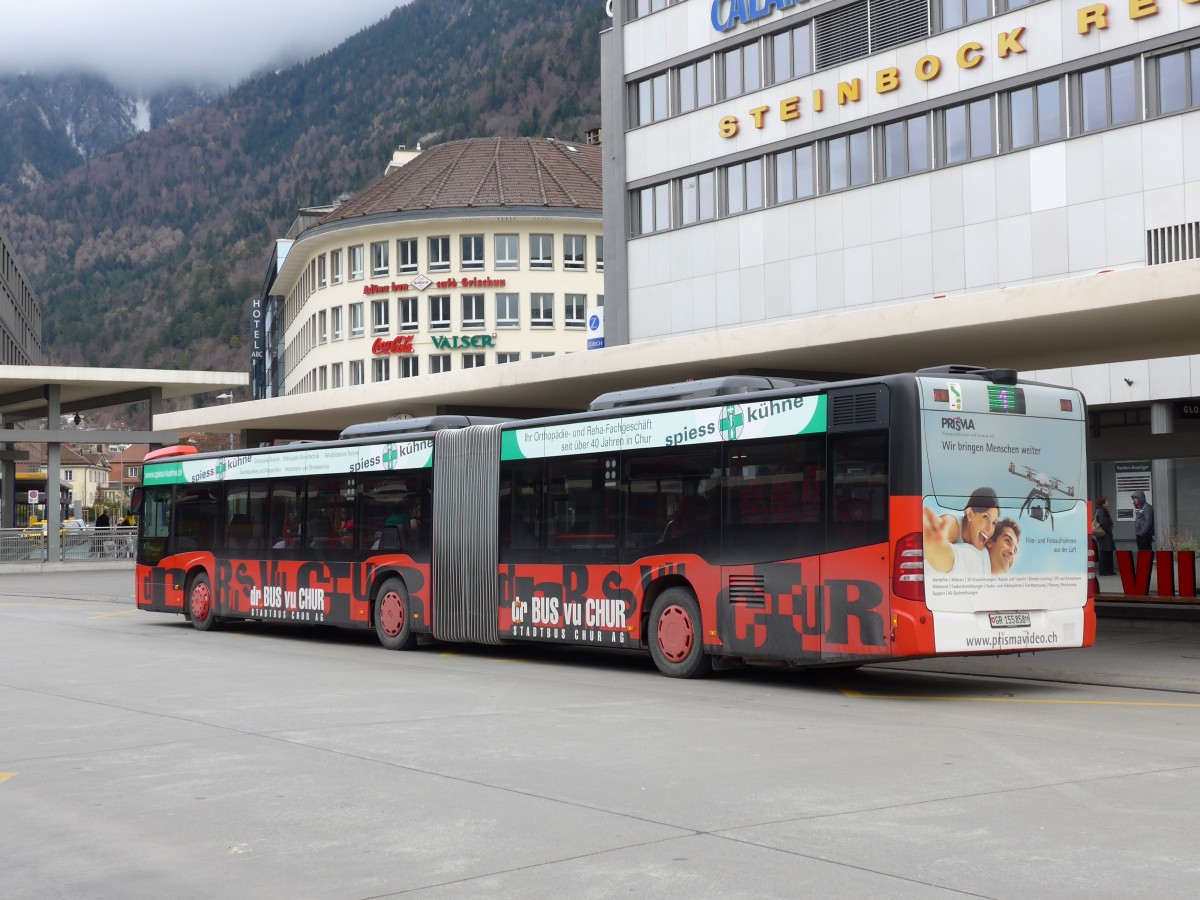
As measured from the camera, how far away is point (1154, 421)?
38594 mm

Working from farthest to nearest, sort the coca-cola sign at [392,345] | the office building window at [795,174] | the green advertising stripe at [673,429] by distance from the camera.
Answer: the coca-cola sign at [392,345]
the office building window at [795,174]
the green advertising stripe at [673,429]

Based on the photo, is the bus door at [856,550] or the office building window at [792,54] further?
the office building window at [792,54]

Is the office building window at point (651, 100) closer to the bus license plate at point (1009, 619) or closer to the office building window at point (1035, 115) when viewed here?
the office building window at point (1035, 115)

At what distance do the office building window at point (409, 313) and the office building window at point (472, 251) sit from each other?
3337 millimetres

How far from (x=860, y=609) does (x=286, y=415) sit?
78.3 ft

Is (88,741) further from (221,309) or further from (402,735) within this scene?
(221,309)

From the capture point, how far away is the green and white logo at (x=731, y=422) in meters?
14.9

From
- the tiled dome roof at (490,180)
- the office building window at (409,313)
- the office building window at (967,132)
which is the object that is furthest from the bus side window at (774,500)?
the office building window at (409,313)

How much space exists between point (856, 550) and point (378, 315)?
7137 centimetres

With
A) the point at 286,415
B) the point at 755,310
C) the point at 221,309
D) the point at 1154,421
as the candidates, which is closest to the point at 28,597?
the point at 286,415

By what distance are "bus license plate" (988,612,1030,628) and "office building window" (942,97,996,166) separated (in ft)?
81.5

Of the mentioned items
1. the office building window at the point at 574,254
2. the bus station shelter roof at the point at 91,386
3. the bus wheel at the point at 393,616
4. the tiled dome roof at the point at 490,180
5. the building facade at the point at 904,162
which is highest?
the tiled dome roof at the point at 490,180

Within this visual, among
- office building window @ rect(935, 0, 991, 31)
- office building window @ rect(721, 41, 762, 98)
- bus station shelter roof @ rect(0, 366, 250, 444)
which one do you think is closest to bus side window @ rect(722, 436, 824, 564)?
office building window @ rect(935, 0, 991, 31)

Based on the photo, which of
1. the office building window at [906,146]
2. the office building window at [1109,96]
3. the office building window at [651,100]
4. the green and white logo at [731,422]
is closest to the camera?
the green and white logo at [731,422]
